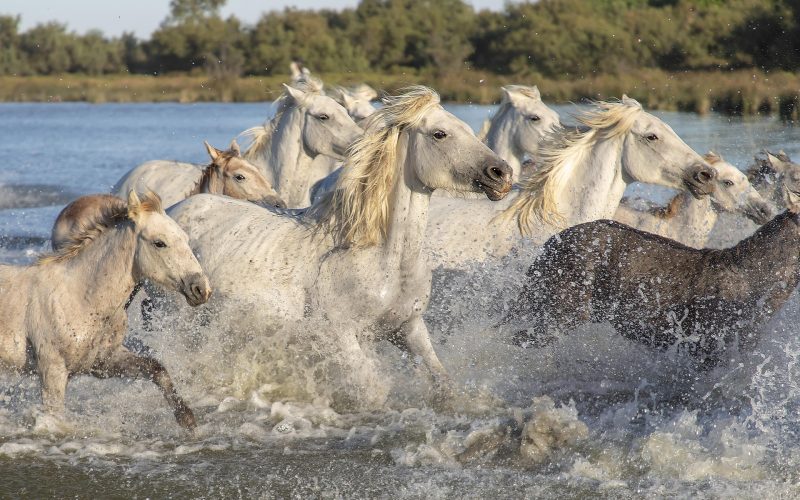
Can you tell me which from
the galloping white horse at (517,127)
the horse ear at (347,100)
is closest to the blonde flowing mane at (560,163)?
the galloping white horse at (517,127)

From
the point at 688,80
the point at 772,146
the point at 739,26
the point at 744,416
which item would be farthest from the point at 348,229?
the point at 739,26

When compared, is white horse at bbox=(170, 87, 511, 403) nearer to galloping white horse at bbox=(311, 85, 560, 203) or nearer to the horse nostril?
the horse nostril

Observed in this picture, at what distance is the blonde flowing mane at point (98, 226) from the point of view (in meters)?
5.51

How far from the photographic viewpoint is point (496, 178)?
5.44 meters

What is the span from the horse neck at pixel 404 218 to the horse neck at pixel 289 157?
3.41m

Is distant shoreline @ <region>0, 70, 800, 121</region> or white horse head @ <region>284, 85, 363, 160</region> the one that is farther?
distant shoreline @ <region>0, 70, 800, 121</region>

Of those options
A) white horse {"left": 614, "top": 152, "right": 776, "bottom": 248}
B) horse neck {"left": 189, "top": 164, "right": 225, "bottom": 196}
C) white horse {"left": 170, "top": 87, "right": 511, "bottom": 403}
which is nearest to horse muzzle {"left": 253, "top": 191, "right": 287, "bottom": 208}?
horse neck {"left": 189, "top": 164, "right": 225, "bottom": 196}

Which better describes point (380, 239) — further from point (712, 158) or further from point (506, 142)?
point (506, 142)

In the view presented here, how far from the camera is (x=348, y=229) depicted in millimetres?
5867

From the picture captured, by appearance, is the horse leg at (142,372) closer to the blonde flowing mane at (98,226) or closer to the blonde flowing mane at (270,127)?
the blonde flowing mane at (98,226)

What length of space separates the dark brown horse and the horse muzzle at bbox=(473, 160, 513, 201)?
99 cm

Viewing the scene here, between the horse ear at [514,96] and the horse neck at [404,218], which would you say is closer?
the horse neck at [404,218]

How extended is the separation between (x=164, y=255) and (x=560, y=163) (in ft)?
9.46

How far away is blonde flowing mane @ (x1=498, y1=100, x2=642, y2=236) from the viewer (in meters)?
7.13
